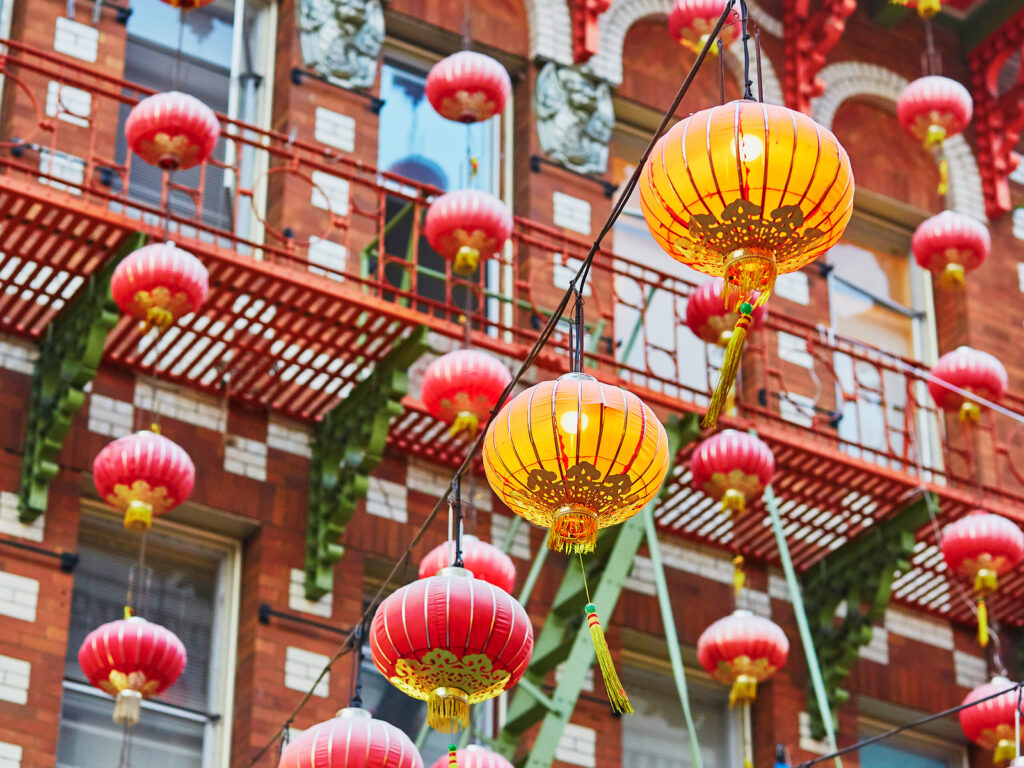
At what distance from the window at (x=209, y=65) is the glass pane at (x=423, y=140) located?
1.21 metres

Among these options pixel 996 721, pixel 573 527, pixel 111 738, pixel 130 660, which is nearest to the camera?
pixel 573 527

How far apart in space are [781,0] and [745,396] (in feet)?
15.0

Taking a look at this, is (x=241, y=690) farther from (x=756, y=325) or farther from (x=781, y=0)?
(x=781, y=0)

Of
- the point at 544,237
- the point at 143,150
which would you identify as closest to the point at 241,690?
the point at 143,150

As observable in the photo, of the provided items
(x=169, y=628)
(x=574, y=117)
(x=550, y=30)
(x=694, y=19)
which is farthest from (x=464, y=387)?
(x=550, y=30)

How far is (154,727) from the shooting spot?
14836 mm

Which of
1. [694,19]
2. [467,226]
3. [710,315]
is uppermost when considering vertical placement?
[694,19]

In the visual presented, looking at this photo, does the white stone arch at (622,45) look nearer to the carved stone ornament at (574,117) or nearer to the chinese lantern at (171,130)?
the carved stone ornament at (574,117)

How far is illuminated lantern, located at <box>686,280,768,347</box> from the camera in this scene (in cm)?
1539

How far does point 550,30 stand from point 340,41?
2.23 metres

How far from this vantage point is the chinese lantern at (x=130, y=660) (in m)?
13.0

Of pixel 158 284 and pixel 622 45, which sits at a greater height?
pixel 622 45

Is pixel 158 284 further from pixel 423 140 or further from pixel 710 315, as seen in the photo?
pixel 423 140

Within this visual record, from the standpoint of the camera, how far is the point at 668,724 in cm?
1720
